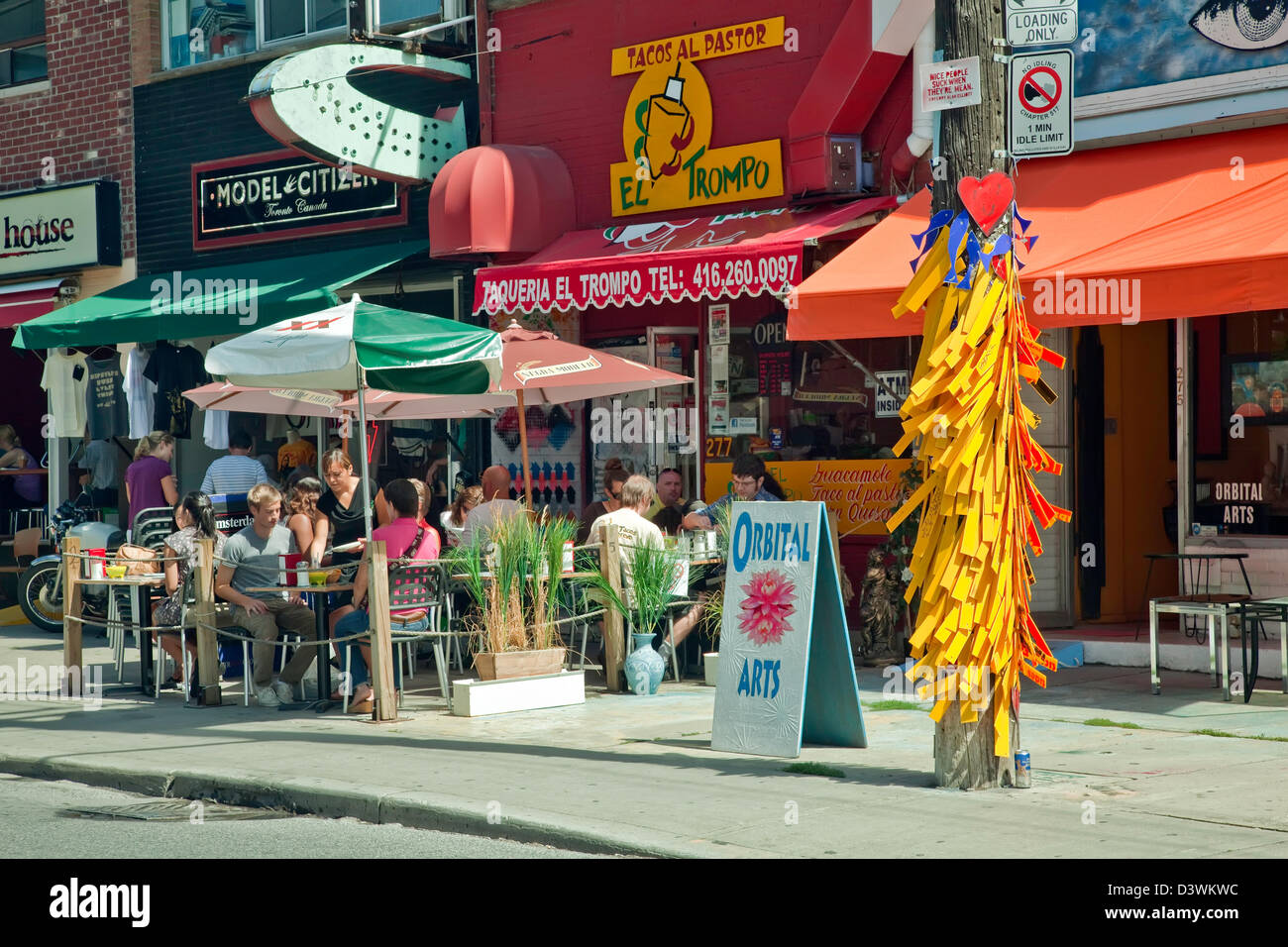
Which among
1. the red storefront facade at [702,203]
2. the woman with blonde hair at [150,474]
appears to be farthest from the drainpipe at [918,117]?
the woman with blonde hair at [150,474]

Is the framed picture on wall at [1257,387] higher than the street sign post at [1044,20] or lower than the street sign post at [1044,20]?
lower

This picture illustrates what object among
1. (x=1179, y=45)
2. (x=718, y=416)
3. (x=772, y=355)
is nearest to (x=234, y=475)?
(x=718, y=416)

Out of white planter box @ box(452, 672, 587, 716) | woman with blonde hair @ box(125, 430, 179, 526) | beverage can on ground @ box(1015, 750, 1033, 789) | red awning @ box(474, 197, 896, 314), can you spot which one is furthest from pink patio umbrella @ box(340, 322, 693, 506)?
beverage can on ground @ box(1015, 750, 1033, 789)

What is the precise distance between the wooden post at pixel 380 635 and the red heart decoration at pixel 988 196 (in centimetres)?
431

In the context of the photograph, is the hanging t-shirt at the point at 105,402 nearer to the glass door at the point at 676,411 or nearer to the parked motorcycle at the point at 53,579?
the parked motorcycle at the point at 53,579

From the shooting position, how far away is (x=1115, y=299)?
9.55 m

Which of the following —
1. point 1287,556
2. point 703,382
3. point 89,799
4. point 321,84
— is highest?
point 321,84

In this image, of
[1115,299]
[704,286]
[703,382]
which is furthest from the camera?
[703,382]

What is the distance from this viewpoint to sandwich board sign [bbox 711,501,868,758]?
8180 millimetres

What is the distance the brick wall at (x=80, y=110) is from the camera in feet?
61.5

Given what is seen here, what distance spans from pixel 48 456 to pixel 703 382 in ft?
31.7

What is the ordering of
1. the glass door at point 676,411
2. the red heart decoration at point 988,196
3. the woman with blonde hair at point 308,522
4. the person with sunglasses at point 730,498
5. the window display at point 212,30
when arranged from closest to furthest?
the red heart decoration at point 988,196 < the woman with blonde hair at point 308,522 < the person with sunglasses at point 730,498 < the glass door at point 676,411 < the window display at point 212,30
